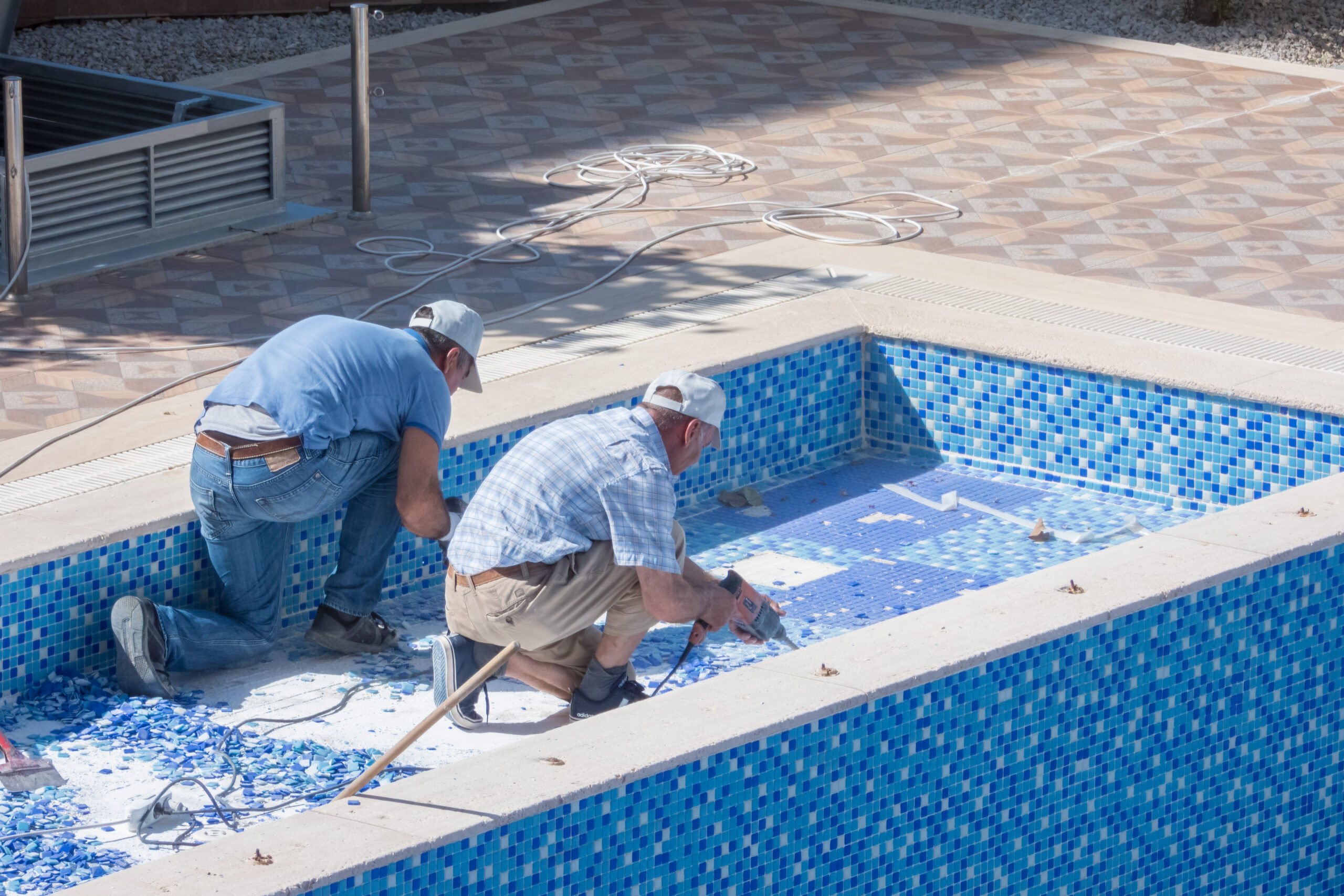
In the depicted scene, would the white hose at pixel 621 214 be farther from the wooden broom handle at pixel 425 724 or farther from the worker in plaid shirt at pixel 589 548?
the wooden broom handle at pixel 425 724

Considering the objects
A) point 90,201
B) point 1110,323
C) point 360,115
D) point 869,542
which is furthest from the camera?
point 360,115

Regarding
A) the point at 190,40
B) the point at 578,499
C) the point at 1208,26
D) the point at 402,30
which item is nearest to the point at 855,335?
the point at 578,499

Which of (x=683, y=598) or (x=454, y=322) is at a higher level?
(x=454, y=322)

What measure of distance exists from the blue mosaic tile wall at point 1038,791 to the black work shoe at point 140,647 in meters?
1.91

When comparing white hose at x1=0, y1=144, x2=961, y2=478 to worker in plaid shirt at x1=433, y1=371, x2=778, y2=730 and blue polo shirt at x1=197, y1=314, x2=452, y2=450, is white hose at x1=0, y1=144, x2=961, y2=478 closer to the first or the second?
blue polo shirt at x1=197, y1=314, x2=452, y2=450

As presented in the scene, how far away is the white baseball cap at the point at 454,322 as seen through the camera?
5527mm

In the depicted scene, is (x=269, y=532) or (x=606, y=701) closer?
(x=606, y=701)

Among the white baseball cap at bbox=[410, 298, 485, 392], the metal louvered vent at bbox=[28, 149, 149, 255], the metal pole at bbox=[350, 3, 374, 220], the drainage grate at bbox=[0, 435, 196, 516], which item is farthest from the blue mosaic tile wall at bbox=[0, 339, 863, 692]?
the metal louvered vent at bbox=[28, 149, 149, 255]

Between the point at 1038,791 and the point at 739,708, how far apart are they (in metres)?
0.95

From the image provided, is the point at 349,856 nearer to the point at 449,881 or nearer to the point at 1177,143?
the point at 449,881

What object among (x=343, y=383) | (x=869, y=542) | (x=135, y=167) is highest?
(x=343, y=383)

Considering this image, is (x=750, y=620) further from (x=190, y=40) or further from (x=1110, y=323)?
(x=190, y=40)

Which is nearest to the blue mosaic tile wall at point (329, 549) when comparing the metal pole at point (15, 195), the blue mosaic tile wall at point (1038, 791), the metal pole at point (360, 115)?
the blue mosaic tile wall at point (1038, 791)

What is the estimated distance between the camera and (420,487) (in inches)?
→ 216
